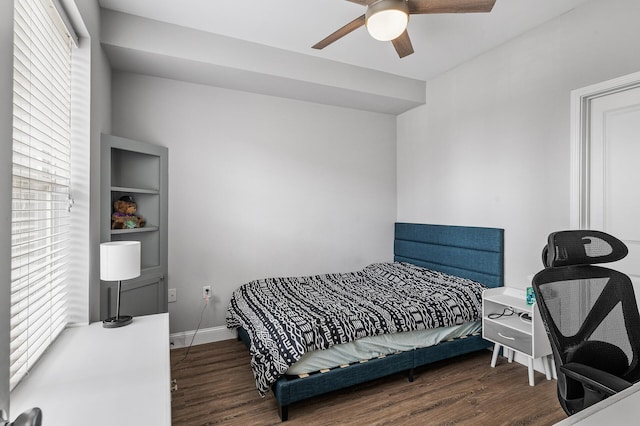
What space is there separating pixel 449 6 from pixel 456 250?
226 centimetres

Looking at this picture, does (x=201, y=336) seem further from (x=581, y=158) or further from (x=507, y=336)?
(x=581, y=158)

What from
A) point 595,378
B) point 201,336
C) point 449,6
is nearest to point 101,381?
point 595,378

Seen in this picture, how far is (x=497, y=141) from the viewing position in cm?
310

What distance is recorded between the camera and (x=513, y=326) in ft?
8.45

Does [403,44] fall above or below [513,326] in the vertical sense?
above

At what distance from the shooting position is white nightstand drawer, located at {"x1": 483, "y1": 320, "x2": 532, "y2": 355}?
7.98 ft

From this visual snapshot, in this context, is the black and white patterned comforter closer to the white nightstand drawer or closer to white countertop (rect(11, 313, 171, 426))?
the white nightstand drawer

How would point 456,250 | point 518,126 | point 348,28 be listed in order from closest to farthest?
point 348,28 → point 518,126 → point 456,250

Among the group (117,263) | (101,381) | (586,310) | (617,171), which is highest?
(617,171)

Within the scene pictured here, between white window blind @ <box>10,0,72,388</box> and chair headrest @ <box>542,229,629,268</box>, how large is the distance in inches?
85.6

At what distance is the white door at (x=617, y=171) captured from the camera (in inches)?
87.4

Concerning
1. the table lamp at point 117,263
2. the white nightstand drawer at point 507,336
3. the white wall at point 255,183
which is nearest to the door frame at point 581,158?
the white nightstand drawer at point 507,336

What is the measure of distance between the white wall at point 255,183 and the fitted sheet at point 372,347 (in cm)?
151

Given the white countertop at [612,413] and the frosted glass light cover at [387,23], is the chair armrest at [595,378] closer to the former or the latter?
the white countertop at [612,413]
